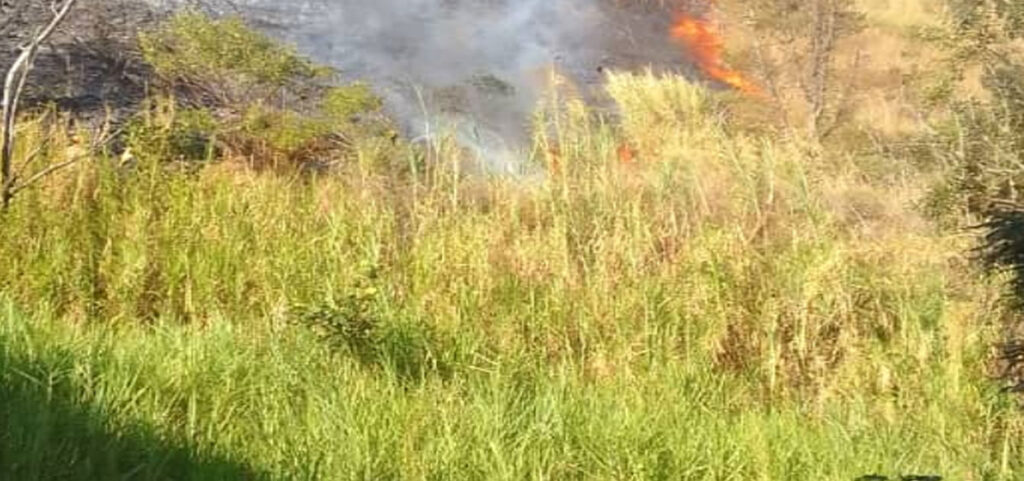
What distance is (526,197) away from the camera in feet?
19.6

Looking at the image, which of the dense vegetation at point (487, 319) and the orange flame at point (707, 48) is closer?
the dense vegetation at point (487, 319)

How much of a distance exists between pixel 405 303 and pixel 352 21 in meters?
10.3

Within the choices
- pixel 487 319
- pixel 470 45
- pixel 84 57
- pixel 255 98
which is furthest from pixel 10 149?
pixel 470 45

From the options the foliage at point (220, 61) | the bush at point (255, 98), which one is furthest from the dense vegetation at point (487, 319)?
the foliage at point (220, 61)

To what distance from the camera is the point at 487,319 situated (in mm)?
4883

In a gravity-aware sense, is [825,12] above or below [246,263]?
above

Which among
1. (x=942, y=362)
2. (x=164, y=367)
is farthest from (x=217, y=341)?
(x=942, y=362)

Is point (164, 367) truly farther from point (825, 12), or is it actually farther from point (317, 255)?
point (825, 12)

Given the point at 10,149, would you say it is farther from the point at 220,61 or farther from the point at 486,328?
the point at 220,61

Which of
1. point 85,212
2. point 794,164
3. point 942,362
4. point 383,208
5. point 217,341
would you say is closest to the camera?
point 217,341

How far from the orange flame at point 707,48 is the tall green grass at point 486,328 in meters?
8.63

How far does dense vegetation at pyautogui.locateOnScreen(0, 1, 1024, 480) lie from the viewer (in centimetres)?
362

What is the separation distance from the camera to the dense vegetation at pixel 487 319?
11.9ft

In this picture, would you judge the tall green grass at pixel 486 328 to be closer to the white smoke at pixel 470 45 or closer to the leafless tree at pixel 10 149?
the leafless tree at pixel 10 149
